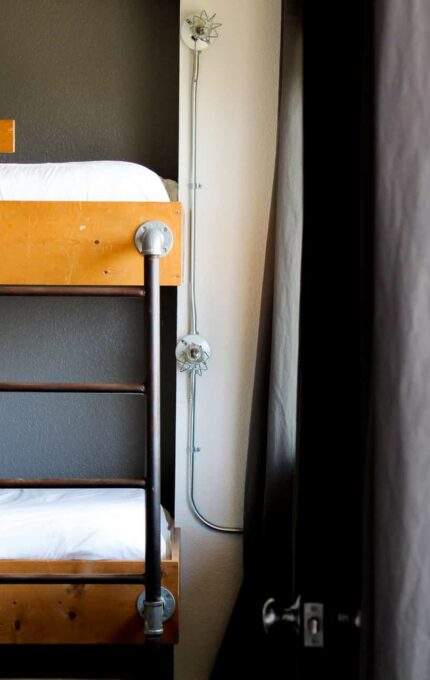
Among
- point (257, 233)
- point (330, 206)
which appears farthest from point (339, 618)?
point (257, 233)

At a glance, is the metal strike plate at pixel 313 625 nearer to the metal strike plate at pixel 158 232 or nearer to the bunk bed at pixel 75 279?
the bunk bed at pixel 75 279

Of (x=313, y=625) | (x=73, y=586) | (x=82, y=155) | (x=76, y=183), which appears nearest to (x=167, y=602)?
(x=73, y=586)

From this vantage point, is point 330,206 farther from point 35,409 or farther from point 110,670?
point 110,670

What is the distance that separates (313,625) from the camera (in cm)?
96

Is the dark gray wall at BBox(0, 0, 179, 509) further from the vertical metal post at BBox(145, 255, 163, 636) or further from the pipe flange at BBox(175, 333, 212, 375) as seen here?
the vertical metal post at BBox(145, 255, 163, 636)

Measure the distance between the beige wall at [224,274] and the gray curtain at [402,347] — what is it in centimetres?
142

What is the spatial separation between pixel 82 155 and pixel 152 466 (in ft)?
4.28

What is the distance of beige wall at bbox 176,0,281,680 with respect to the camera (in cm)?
216

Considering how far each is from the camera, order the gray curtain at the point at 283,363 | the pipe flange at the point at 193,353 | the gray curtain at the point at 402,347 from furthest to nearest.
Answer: the pipe flange at the point at 193,353, the gray curtain at the point at 283,363, the gray curtain at the point at 402,347

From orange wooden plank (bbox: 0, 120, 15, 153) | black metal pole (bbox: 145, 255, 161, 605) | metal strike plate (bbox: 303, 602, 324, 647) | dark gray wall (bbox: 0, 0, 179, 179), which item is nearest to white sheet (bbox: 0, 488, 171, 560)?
black metal pole (bbox: 145, 255, 161, 605)

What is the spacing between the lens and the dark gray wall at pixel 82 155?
2.39 metres

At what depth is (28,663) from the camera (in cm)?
226

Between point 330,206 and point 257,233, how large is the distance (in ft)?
3.68

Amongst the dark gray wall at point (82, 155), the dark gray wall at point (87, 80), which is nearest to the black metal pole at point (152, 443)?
the dark gray wall at point (82, 155)
